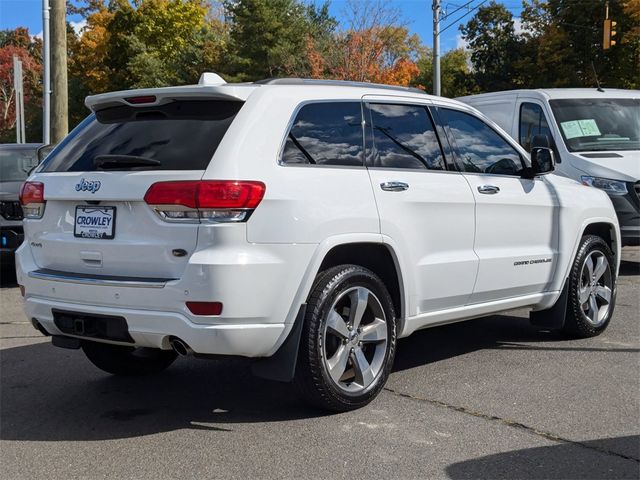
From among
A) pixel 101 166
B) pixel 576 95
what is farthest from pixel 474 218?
pixel 576 95

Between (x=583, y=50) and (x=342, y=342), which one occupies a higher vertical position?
(x=583, y=50)

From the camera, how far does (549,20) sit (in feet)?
122

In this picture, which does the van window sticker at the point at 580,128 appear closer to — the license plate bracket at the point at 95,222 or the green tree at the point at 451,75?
the license plate bracket at the point at 95,222

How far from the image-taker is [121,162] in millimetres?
4344

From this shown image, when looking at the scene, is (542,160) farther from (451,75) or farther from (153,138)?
(451,75)

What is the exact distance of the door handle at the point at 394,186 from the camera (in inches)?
186

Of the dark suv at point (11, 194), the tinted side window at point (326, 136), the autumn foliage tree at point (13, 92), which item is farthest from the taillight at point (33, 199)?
the autumn foliage tree at point (13, 92)

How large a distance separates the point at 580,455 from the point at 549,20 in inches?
1430

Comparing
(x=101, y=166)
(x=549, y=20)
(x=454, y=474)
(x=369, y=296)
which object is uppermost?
(x=549, y=20)

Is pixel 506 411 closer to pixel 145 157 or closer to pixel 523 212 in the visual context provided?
pixel 523 212

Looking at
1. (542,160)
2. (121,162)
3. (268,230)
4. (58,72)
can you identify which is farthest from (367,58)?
(268,230)

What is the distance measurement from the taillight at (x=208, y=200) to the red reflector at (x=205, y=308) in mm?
414

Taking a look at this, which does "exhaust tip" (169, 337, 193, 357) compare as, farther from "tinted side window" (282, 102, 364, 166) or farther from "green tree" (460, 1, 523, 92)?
"green tree" (460, 1, 523, 92)

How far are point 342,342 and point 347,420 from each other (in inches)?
17.3
